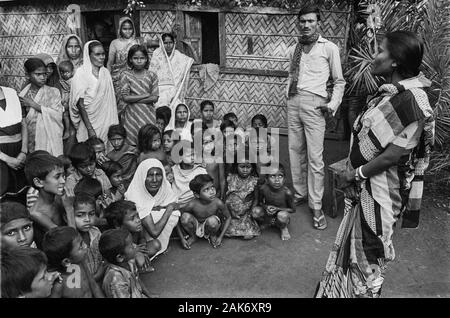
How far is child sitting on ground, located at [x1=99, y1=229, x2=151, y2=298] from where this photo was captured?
284 centimetres

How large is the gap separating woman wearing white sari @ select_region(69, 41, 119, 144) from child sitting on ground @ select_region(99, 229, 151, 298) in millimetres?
2400

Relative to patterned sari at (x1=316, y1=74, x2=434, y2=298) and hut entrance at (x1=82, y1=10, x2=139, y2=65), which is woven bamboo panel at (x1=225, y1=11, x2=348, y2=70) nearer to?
hut entrance at (x1=82, y1=10, x2=139, y2=65)

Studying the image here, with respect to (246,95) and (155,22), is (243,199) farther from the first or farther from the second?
(155,22)

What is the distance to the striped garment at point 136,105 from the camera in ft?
16.6

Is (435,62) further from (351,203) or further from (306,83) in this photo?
(351,203)

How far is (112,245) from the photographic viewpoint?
114 inches

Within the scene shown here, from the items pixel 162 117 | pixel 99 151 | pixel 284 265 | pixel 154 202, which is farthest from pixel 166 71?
Answer: pixel 284 265

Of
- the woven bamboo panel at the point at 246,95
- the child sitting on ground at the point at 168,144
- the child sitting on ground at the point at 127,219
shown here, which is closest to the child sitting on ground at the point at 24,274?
the child sitting on ground at the point at 127,219

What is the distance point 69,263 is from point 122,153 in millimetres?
2123

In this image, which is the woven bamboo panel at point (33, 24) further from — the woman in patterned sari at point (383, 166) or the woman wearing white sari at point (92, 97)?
the woman in patterned sari at point (383, 166)

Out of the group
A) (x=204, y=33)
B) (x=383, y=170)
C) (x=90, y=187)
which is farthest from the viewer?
(x=204, y=33)

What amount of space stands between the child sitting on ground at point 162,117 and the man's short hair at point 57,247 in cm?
275

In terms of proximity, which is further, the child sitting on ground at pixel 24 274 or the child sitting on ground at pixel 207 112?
the child sitting on ground at pixel 207 112

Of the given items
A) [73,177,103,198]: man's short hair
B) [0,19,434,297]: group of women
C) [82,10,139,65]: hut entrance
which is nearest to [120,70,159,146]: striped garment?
[73,177,103,198]: man's short hair
